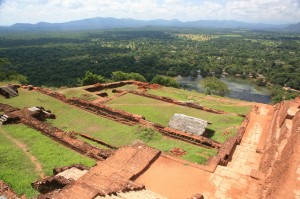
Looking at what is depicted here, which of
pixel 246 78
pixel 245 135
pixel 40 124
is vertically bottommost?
pixel 246 78

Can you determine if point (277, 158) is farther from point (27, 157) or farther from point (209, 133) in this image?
point (27, 157)

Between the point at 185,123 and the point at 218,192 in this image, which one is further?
the point at 185,123

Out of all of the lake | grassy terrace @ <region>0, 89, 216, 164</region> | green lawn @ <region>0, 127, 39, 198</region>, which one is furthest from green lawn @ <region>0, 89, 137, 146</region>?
the lake

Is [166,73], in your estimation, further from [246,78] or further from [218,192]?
[218,192]

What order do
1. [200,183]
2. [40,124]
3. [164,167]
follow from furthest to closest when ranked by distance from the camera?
[40,124]
[164,167]
[200,183]

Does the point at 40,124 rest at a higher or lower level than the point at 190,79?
higher

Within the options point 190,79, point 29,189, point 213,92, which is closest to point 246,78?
point 190,79

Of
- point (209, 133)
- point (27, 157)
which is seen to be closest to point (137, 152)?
point (27, 157)
